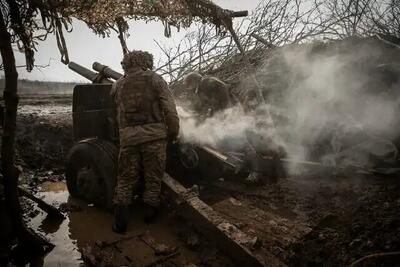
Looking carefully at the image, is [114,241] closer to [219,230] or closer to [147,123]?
[219,230]

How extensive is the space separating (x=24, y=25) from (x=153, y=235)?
2799 millimetres

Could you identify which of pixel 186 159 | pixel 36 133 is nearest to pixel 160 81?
pixel 186 159

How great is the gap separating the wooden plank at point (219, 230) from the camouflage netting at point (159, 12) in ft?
9.54

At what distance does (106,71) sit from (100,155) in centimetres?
208

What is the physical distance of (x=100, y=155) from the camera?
4.53 meters

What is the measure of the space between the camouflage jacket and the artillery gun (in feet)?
2.03

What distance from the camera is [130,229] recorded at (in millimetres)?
4164

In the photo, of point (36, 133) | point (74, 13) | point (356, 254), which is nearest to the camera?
point (356, 254)

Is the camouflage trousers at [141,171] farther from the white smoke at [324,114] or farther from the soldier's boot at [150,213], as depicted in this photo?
the white smoke at [324,114]

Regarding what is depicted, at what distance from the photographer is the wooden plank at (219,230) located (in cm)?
296

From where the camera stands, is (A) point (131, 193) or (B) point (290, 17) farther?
(B) point (290, 17)

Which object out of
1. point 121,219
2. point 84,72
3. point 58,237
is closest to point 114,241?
point 121,219

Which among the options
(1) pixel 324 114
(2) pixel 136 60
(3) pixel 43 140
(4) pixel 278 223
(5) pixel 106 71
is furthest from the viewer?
(3) pixel 43 140

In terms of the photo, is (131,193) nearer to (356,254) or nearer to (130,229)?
(130,229)
